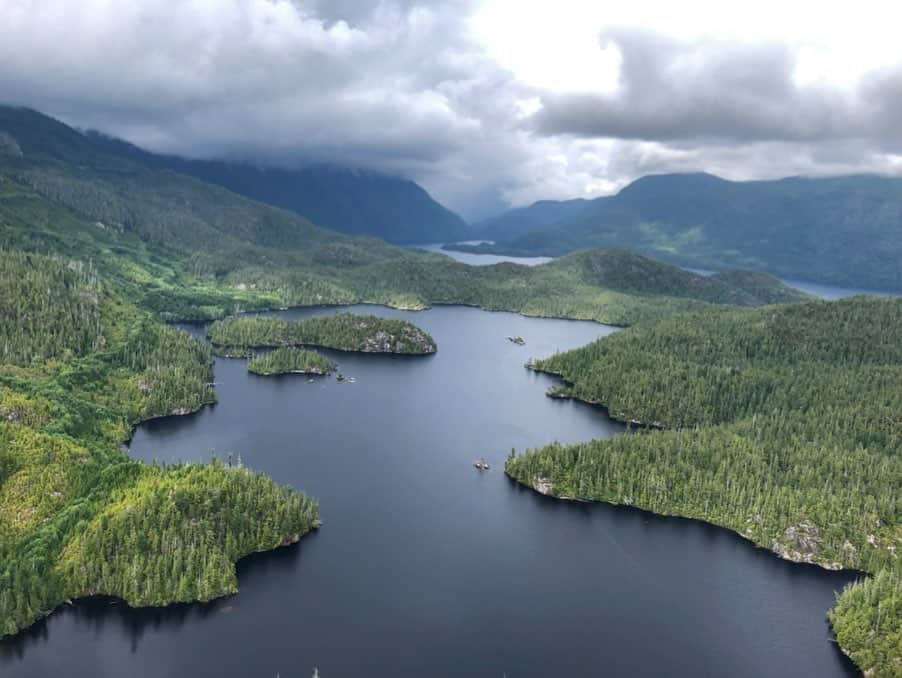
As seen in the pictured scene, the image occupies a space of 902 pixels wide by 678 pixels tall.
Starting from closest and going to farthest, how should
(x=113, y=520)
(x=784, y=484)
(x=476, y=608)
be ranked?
(x=476, y=608)
(x=113, y=520)
(x=784, y=484)

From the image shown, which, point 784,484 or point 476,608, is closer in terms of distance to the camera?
point 476,608

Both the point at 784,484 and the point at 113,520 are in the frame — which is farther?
the point at 784,484

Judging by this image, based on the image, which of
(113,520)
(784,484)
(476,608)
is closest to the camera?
(476,608)

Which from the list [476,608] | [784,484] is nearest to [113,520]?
[476,608]

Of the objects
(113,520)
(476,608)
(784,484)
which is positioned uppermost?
(784,484)

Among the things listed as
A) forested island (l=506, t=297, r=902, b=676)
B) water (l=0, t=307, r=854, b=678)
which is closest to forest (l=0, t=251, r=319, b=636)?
water (l=0, t=307, r=854, b=678)

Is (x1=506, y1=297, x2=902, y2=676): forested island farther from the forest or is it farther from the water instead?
the forest

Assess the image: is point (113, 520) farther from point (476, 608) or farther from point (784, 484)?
point (784, 484)

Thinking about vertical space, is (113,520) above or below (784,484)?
below

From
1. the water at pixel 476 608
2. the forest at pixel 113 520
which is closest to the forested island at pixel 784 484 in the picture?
the water at pixel 476 608

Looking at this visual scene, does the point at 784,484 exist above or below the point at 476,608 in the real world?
above

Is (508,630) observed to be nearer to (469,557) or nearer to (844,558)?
(469,557)
